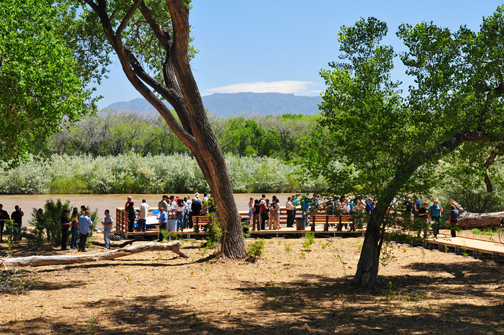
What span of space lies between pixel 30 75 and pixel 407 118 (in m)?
8.56

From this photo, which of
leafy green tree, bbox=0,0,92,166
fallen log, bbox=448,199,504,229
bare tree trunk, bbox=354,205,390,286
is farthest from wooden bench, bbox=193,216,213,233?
fallen log, bbox=448,199,504,229

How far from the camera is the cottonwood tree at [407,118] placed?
9.65 metres

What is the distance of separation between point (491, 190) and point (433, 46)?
14.0 m

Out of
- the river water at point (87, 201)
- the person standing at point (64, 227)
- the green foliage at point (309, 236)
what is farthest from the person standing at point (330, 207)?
the river water at point (87, 201)

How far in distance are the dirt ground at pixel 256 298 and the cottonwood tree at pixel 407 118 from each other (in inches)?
58.4

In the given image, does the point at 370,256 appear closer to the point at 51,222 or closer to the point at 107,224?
the point at 107,224

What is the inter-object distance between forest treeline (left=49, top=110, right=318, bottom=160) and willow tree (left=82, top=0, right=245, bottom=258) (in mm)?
51814

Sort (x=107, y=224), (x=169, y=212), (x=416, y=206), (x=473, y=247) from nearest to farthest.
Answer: (x=473, y=247), (x=107, y=224), (x=416, y=206), (x=169, y=212)

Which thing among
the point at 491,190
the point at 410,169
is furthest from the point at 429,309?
the point at 491,190

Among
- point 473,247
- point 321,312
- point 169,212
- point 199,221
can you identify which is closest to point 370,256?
point 321,312

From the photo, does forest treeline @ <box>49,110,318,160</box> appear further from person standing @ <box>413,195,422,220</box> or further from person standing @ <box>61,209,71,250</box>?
person standing @ <box>61,209,71,250</box>

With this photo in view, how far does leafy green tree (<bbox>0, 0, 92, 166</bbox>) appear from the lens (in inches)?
409

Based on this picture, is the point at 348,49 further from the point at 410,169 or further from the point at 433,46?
the point at 410,169

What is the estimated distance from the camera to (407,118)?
10.0m
